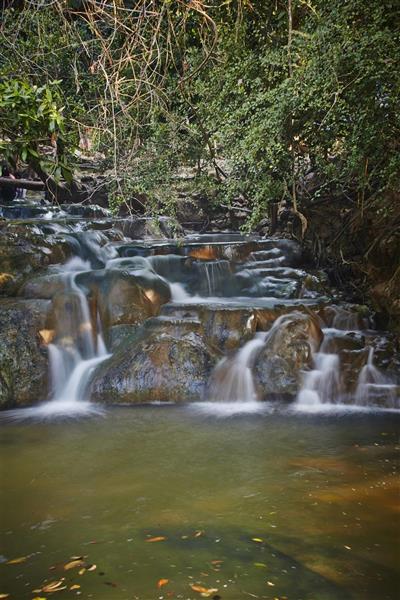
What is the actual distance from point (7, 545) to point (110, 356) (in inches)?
173

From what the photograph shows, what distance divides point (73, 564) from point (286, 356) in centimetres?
456

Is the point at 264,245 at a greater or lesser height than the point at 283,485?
greater

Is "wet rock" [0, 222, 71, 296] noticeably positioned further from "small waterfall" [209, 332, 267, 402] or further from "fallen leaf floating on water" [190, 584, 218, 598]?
"fallen leaf floating on water" [190, 584, 218, 598]

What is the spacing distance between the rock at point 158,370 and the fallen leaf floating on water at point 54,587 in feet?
13.6

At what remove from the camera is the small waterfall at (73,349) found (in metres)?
7.59

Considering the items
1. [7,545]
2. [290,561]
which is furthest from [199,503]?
[7,545]

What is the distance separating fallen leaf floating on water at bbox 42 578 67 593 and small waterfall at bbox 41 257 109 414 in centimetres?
430

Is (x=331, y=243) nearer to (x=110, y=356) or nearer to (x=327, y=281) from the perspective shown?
(x=327, y=281)

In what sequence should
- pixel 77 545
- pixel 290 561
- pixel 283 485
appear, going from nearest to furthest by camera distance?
1. pixel 290 561
2. pixel 77 545
3. pixel 283 485

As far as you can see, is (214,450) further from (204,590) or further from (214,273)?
(214,273)

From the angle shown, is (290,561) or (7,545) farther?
(7,545)

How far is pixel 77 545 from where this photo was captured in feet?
11.8

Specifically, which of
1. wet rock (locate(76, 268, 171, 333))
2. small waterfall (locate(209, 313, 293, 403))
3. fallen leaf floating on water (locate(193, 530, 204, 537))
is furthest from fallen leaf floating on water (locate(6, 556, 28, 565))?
wet rock (locate(76, 268, 171, 333))

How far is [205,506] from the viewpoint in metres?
4.15
